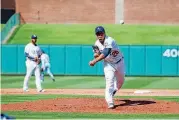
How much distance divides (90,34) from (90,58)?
10.1m

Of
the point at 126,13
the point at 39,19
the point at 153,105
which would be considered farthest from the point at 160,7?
the point at 153,105

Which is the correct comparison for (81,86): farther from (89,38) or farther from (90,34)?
(90,34)

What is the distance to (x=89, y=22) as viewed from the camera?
51.4m

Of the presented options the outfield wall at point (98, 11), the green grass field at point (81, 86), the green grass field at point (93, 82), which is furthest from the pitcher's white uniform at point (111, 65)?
the outfield wall at point (98, 11)

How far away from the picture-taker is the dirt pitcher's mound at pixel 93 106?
1534 cm

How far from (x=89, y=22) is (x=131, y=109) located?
3616 centimetres

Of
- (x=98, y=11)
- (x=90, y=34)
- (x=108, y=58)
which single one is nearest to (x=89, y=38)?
(x=90, y=34)

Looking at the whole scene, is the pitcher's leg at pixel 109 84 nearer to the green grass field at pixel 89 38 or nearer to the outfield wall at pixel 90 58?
the green grass field at pixel 89 38

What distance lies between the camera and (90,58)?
113 ft

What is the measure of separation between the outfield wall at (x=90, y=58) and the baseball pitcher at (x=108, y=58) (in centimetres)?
1844

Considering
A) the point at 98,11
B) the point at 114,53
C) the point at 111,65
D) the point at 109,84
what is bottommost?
the point at 109,84

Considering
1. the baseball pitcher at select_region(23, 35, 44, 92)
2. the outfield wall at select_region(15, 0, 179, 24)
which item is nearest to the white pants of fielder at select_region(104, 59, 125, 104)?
the baseball pitcher at select_region(23, 35, 44, 92)

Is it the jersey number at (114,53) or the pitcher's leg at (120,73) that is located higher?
the jersey number at (114,53)

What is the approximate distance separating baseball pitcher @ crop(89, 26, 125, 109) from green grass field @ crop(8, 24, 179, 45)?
25667 mm
